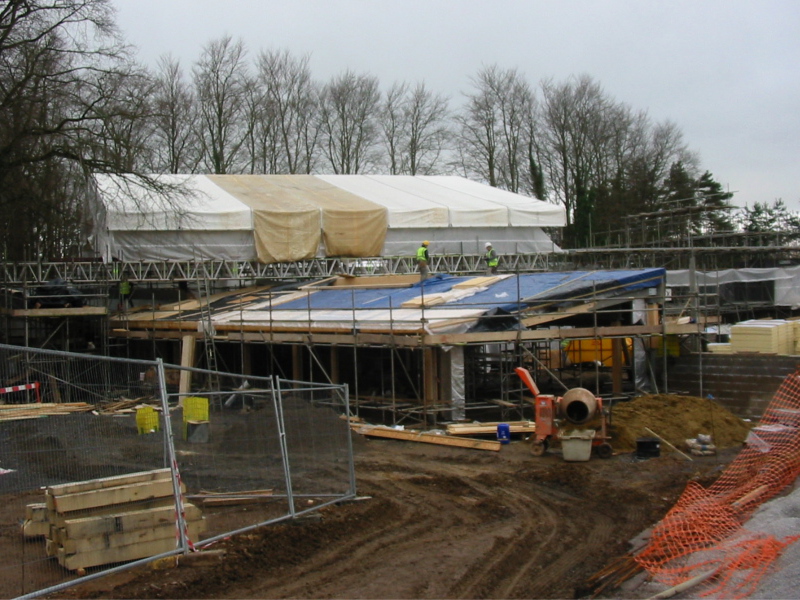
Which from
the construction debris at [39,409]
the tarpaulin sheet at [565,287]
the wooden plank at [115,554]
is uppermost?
the tarpaulin sheet at [565,287]

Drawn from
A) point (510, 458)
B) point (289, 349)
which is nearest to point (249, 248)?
point (289, 349)

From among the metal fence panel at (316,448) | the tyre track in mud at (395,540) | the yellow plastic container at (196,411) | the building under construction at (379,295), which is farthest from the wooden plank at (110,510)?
the building under construction at (379,295)

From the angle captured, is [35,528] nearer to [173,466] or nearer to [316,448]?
[173,466]

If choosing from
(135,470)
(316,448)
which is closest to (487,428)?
(316,448)

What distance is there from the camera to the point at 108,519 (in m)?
8.15

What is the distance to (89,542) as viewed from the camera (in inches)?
317

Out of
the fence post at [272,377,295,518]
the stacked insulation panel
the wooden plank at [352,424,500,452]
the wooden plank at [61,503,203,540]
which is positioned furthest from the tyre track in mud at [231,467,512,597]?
the stacked insulation panel

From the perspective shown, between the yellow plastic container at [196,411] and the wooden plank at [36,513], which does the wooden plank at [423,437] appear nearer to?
the yellow plastic container at [196,411]

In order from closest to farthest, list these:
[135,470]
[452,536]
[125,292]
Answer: [135,470], [452,536], [125,292]

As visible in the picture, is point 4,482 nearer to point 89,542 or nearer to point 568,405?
point 89,542

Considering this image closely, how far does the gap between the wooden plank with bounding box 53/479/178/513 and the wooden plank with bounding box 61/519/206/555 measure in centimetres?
30

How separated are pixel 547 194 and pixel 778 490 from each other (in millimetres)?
43976

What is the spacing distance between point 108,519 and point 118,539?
0.23 m

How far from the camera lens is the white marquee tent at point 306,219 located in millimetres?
29859
